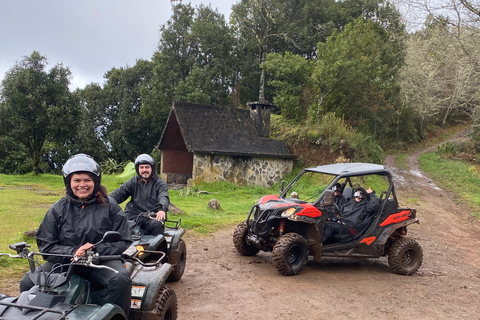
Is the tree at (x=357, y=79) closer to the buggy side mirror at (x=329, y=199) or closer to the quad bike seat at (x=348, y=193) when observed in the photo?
the quad bike seat at (x=348, y=193)

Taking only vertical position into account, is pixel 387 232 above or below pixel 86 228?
below

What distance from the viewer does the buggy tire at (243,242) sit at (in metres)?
7.86

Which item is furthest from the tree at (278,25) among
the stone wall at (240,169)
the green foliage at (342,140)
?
the stone wall at (240,169)

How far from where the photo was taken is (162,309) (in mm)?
3939

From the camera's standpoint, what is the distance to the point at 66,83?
23422 mm

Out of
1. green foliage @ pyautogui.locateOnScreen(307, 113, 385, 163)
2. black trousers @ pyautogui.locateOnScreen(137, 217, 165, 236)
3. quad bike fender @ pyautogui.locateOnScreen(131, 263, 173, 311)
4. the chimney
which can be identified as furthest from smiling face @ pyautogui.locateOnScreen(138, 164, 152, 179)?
the chimney

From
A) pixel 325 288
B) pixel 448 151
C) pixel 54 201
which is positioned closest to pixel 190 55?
pixel 54 201

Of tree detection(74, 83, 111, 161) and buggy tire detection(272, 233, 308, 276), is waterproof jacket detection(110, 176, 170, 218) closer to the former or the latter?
buggy tire detection(272, 233, 308, 276)

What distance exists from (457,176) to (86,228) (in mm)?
23261

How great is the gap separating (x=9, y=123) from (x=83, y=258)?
22228 millimetres

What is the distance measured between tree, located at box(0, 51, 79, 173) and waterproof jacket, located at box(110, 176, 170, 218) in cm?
1805

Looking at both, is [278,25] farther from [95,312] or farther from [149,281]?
[95,312]

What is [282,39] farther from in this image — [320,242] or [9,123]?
[320,242]

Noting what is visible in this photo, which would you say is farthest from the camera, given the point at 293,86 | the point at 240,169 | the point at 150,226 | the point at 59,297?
the point at 293,86
